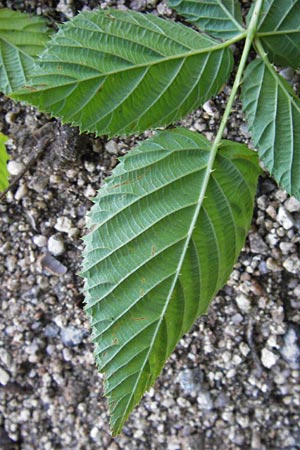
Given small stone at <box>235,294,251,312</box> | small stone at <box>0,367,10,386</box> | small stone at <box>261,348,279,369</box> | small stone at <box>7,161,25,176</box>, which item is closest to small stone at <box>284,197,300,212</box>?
small stone at <box>235,294,251,312</box>

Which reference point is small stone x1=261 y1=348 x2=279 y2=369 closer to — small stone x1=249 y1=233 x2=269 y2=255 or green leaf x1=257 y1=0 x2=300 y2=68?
small stone x1=249 y1=233 x2=269 y2=255

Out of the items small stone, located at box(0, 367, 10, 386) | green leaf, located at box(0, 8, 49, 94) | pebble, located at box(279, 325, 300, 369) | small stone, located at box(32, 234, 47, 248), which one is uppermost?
green leaf, located at box(0, 8, 49, 94)

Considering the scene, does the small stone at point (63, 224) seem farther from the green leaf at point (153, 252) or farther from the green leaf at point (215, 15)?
the green leaf at point (215, 15)

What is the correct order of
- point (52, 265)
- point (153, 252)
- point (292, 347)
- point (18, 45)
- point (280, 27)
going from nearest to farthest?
point (153, 252) → point (280, 27) → point (18, 45) → point (292, 347) → point (52, 265)

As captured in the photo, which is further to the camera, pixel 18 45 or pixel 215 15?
pixel 18 45

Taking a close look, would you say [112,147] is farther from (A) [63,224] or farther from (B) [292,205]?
(B) [292,205]

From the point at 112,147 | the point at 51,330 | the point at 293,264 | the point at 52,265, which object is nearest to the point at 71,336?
the point at 51,330
